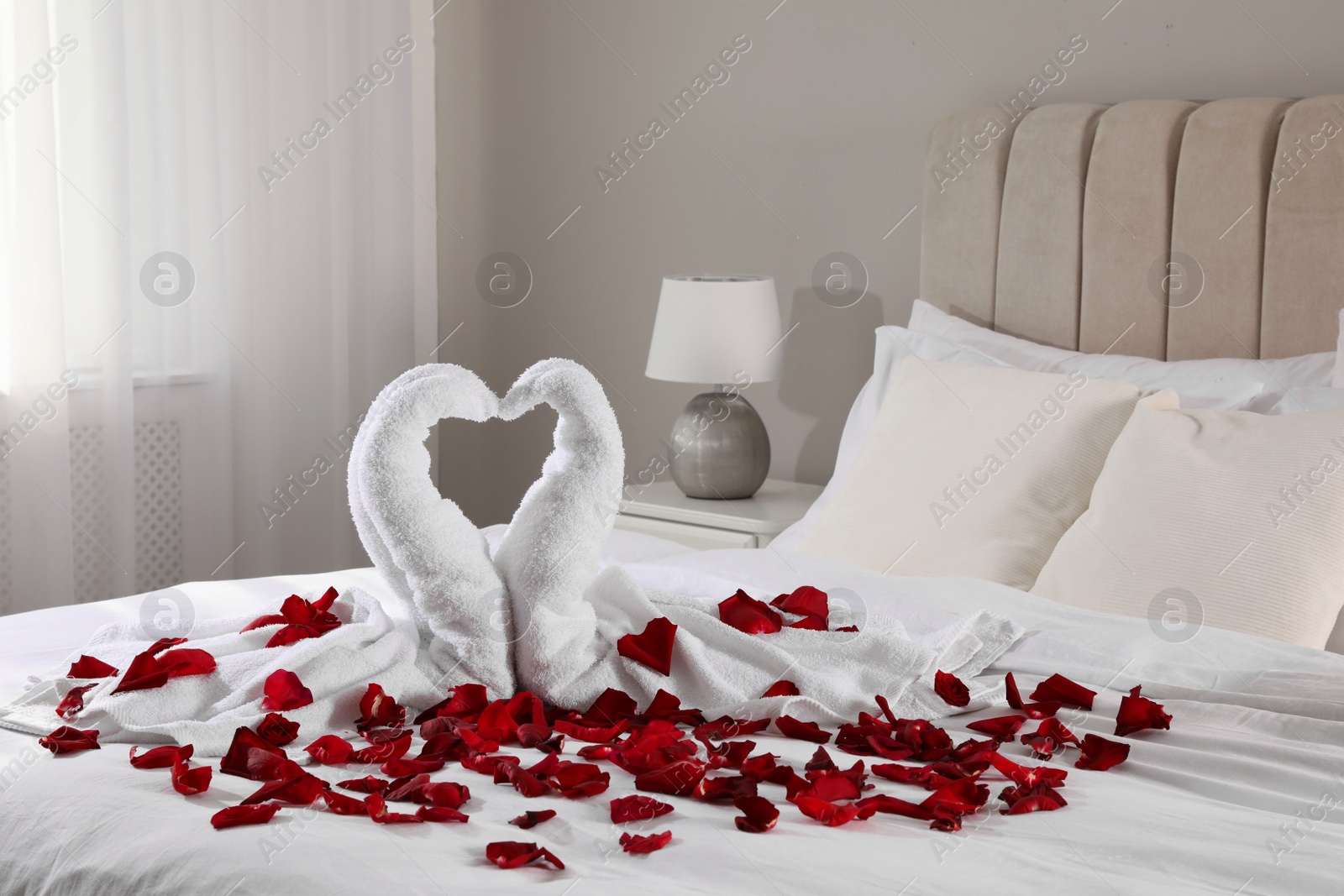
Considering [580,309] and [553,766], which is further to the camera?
[580,309]

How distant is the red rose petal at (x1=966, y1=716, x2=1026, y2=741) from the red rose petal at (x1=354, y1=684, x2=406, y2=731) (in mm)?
547

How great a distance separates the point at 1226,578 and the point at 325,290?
2276 mm

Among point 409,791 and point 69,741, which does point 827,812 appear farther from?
point 69,741

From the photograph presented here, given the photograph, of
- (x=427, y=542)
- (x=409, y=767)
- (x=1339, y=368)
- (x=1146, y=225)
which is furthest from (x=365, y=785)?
(x=1146, y=225)

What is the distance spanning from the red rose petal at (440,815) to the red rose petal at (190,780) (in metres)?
0.18

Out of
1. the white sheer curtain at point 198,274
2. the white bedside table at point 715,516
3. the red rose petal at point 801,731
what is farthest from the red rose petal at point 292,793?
the white sheer curtain at point 198,274

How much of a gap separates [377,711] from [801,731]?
40cm

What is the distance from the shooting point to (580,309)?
3.22m

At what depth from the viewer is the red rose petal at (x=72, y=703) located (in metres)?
1.08

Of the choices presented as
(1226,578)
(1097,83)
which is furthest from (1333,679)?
(1097,83)

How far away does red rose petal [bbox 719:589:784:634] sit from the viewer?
1263 mm

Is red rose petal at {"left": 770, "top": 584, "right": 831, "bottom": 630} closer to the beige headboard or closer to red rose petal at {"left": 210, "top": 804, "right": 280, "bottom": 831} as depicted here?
red rose petal at {"left": 210, "top": 804, "right": 280, "bottom": 831}

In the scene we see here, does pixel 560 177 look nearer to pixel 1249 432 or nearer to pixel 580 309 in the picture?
pixel 580 309

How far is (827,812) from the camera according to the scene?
0.89 meters
